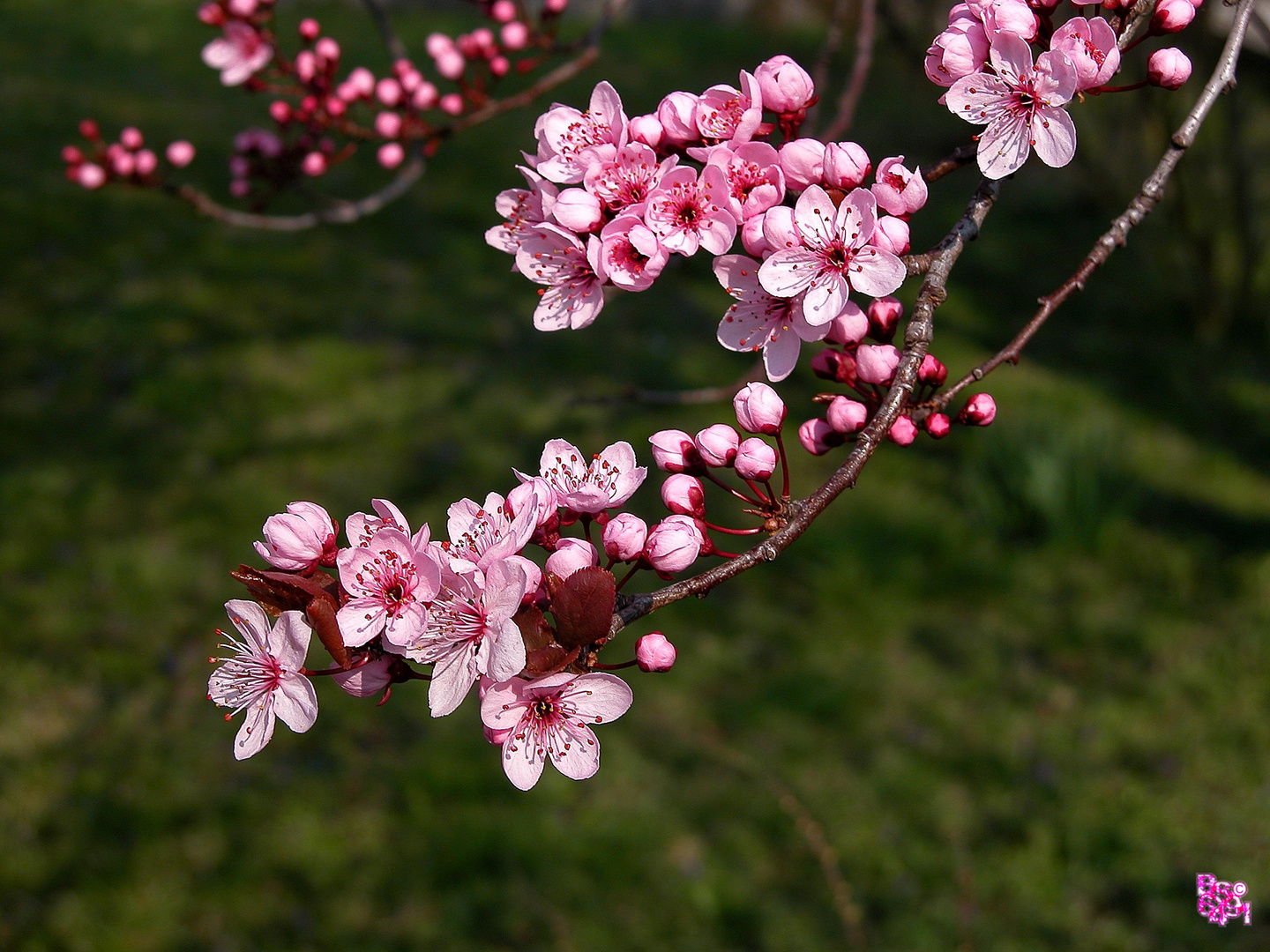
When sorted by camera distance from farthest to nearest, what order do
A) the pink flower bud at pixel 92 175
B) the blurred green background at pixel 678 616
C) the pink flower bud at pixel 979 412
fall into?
the blurred green background at pixel 678 616, the pink flower bud at pixel 92 175, the pink flower bud at pixel 979 412

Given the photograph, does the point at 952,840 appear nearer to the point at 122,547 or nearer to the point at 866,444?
the point at 866,444

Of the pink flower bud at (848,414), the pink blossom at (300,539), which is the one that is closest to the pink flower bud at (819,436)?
the pink flower bud at (848,414)

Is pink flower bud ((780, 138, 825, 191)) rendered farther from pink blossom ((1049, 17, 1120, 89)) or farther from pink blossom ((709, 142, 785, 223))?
pink blossom ((1049, 17, 1120, 89))

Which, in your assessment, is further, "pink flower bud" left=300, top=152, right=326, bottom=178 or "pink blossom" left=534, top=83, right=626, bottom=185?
"pink flower bud" left=300, top=152, right=326, bottom=178

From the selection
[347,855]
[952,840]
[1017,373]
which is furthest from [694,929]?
[1017,373]

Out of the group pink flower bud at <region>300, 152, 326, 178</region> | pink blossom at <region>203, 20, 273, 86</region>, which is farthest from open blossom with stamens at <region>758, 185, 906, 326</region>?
pink blossom at <region>203, 20, 273, 86</region>

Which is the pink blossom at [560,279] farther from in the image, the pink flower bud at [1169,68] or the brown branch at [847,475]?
the pink flower bud at [1169,68]
